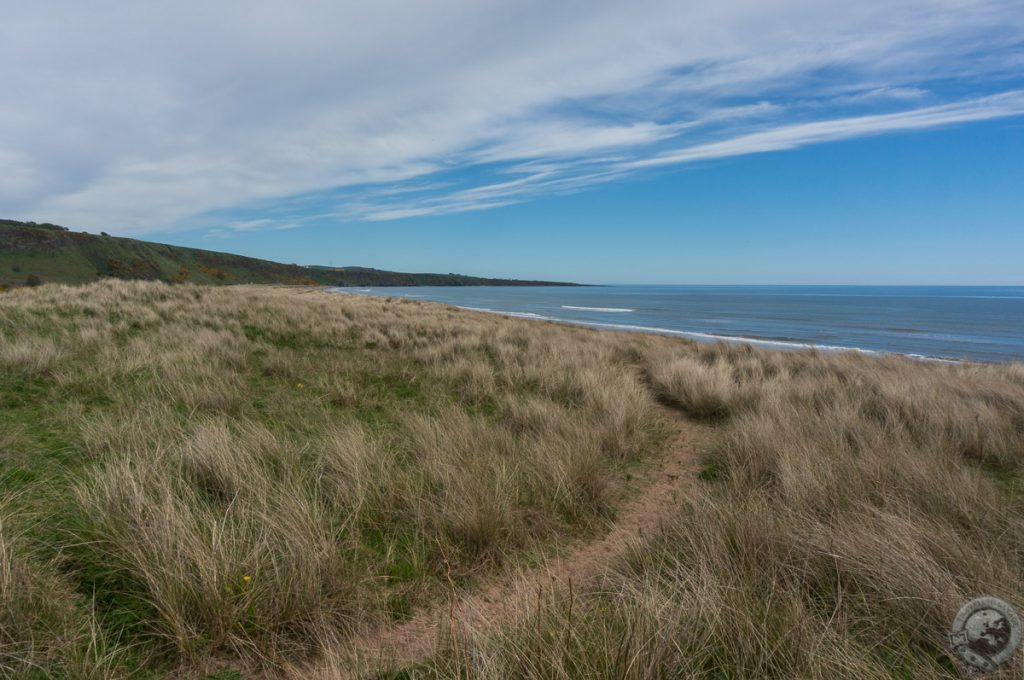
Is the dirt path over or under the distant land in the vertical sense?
under

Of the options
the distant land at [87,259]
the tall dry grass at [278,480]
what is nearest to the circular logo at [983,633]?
the tall dry grass at [278,480]

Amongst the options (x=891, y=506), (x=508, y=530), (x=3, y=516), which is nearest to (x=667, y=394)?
(x=891, y=506)

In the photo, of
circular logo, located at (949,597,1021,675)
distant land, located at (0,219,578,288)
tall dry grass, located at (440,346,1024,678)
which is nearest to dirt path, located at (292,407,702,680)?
tall dry grass, located at (440,346,1024,678)

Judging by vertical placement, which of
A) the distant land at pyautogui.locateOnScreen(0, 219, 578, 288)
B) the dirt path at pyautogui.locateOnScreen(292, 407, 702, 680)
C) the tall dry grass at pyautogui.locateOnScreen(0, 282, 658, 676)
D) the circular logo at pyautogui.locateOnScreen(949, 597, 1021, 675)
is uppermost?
the distant land at pyautogui.locateOnScreen(0, 219, 578, 288)

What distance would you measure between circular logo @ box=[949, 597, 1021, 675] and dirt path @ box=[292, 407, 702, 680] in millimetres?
1625

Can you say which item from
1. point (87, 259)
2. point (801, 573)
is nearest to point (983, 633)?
point (801, 573)

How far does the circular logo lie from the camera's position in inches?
72.8

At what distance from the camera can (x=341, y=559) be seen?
294cm

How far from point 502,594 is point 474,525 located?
70 cm

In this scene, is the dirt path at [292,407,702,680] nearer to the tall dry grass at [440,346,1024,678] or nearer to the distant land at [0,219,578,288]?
the tall dry grass at [440,346,1024,678]

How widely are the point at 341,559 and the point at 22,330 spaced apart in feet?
39.4

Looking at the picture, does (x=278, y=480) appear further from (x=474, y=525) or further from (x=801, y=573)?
(x=801, y=573)

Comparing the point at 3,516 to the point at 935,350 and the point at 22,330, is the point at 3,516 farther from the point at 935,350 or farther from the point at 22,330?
the point at 935,350

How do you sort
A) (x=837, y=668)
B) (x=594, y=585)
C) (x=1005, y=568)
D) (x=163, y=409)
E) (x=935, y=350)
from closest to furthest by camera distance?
(x=837, y=668), (x=1005, y=568), (x=594, y=585), (x=163, y=409), (x=935, y=350)
